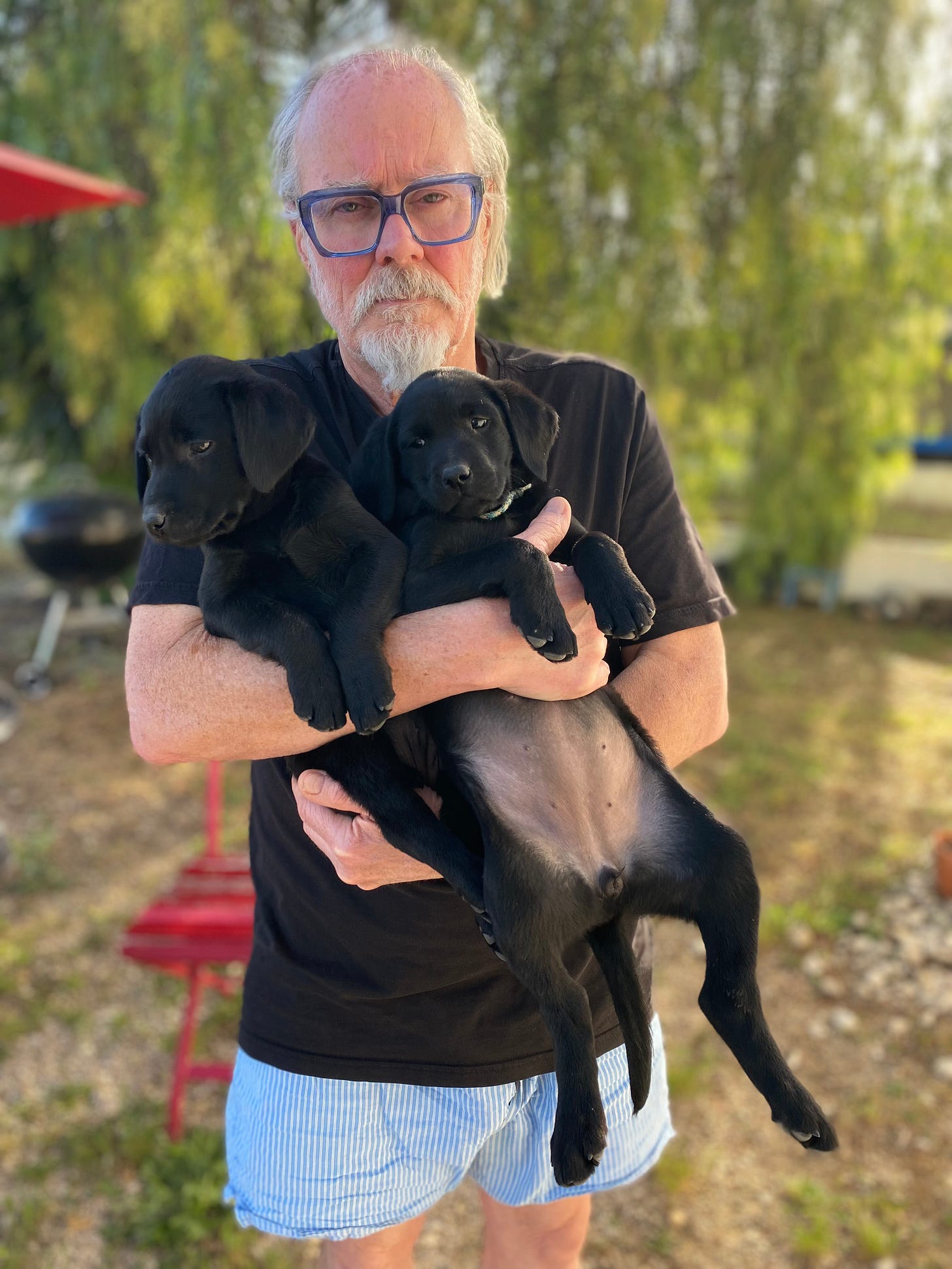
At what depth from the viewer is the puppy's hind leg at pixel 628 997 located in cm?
166

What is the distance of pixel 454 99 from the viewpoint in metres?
1.74

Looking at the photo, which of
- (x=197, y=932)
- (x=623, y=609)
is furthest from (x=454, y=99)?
(x=197, y=932)

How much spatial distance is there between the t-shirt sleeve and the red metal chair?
1961mm

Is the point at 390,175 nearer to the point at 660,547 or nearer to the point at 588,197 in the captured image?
the point at 660,547

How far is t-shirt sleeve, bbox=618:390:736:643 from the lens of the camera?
72.1 inches

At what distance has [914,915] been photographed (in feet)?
15.5

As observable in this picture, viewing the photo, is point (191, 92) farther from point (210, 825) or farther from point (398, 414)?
point (398, 414)

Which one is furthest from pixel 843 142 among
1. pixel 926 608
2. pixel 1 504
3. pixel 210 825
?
pixel 1 504

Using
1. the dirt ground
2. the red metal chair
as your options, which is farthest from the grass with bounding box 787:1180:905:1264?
the red metal chair

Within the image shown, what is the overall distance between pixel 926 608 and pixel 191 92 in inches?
299

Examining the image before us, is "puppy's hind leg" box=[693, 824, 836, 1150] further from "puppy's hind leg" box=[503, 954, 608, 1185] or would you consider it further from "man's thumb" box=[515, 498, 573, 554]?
"man's thumb" box=[515, 498, 573, 554]

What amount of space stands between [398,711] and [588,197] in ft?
22.7

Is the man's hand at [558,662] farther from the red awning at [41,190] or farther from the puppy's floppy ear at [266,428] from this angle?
the red awning at [41,190]

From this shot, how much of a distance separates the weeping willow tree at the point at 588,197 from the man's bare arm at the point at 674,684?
527 centimetres
